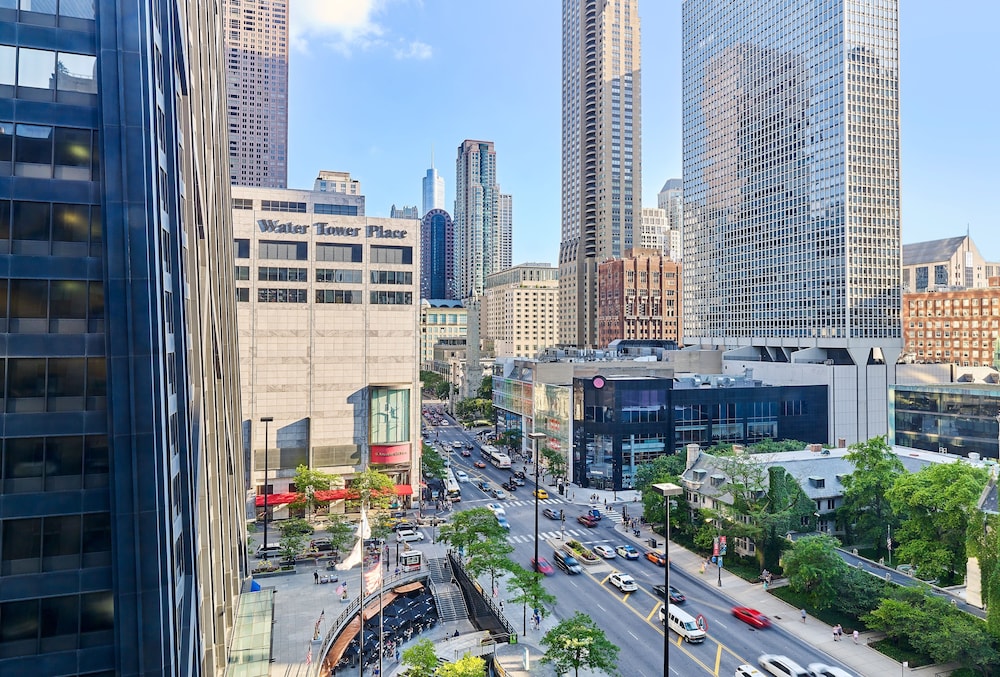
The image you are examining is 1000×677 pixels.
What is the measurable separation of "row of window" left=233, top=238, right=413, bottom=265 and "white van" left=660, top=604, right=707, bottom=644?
5322 cm

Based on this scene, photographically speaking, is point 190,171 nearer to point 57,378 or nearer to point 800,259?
point 57,378

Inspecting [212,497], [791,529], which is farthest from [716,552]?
[212,497]

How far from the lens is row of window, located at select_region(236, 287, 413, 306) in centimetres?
7675

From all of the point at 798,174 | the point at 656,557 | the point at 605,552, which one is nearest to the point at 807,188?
the point at 798,174

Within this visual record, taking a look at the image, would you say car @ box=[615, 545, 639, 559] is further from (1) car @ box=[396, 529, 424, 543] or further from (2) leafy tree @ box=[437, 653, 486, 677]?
(2) leafy tree @ box=[437, 653, 486, 677]

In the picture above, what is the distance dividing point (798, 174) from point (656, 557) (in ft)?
296

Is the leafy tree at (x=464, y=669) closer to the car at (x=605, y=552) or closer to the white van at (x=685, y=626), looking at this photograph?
the white van at (x=685, y=626)

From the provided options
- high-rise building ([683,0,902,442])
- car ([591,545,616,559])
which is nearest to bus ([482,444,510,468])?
car ([591,545,616,559])

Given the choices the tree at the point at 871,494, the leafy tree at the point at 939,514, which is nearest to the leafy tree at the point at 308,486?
the tree at the point at 871,494

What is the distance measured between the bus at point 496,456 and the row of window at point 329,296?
3670 centimetres

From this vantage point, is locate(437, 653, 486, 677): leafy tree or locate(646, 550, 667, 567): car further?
locate(646, 550, 667, 567): car

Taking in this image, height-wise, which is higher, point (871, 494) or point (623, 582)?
point (871, 494)

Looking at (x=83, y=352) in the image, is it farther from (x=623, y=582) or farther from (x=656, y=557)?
A: (x=656, y=557)

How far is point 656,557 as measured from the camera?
60.2m
